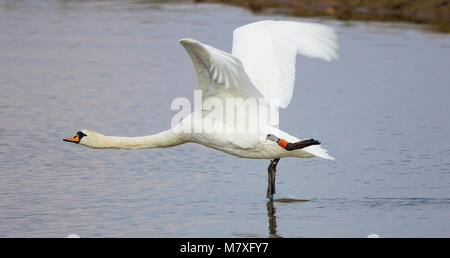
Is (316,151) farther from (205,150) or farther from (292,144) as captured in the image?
(205,150)

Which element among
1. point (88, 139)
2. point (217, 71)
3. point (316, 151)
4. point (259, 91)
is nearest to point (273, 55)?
point (259, 91)

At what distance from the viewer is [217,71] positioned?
7758 millimetres

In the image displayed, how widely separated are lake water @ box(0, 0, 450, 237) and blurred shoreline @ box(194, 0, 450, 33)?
133 centimetres

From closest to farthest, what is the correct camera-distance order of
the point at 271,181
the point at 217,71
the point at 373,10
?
the point at 217,71, the point at 271,181, the point at 373,10

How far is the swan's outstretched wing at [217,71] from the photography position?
750cm

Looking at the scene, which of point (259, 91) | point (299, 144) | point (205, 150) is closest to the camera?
point (299, 144)

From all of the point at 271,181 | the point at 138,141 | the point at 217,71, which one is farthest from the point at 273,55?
the point at 217,71

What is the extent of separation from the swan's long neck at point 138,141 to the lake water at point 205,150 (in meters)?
0.58

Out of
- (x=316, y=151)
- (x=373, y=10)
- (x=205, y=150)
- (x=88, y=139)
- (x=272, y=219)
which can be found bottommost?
(x=272, y=219)

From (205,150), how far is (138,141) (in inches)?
91.3

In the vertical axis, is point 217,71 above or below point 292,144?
above

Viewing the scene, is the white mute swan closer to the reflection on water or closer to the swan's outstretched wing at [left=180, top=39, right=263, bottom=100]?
the swan's outstretched wing at [left=180, top=39, right=263, bottom=100]

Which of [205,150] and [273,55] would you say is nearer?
[273,55]
